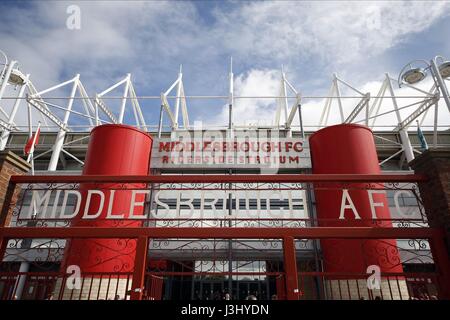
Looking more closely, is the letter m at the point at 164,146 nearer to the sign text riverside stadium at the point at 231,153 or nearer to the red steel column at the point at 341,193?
the sign text riverside stadium at the point at 231,153

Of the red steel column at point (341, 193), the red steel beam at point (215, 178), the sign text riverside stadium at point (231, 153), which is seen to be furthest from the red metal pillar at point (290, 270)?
the sign text riverside stadium at point (231, 153)

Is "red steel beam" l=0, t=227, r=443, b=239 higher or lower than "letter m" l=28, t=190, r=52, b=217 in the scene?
lower

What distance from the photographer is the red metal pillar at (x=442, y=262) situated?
4.96 meters

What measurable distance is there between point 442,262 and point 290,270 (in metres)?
2.64

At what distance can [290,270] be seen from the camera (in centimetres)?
517

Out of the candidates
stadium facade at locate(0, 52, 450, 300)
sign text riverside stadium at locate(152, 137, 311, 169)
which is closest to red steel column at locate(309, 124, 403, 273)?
stadium facade at locate(0, 52, 450, 300)

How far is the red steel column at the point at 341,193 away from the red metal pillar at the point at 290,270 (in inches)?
118

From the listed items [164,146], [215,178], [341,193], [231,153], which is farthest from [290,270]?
[164,146]

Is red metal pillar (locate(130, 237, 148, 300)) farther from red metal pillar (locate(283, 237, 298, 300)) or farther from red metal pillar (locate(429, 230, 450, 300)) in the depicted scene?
red metal pillar (locate(429, 230, 450, 300))

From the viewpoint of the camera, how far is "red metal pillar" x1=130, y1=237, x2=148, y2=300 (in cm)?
514

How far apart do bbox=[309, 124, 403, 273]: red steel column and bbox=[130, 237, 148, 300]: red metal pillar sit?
5191mm

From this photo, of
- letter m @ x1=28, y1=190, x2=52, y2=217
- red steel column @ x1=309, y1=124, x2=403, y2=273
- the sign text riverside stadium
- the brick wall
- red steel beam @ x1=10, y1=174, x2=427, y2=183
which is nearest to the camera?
the brick wall

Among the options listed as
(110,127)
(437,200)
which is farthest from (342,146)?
(110,127)
